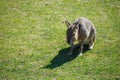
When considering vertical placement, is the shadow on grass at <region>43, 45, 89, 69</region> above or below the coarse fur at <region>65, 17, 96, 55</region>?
below

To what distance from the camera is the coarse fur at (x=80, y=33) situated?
511 inches

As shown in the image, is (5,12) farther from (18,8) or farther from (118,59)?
(118,59)

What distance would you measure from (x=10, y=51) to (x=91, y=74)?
13.2 ft

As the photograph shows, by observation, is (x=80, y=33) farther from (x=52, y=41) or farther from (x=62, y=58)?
(x=52, y=41)

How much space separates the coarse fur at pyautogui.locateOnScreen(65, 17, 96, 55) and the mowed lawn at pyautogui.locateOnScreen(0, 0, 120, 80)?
440 millimetres

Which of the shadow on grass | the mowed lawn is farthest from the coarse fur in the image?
the mowed lawn

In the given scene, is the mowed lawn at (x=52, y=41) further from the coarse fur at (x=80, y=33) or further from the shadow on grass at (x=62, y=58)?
the coarse fur at (x=80, y=33)

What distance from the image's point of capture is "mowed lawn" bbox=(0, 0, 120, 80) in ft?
41.2

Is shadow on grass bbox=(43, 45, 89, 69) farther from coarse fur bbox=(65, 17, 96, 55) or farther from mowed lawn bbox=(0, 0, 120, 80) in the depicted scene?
coarse fur bbox=(65, 17, 96, 55)

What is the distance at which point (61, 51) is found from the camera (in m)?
13.9

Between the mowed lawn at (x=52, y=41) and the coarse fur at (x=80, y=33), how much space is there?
440 mm

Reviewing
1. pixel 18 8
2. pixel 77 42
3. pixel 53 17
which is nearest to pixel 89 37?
pixel 77 42

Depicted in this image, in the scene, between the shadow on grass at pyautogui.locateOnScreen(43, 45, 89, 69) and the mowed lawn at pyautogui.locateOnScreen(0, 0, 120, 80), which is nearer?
the mowed lawn at pyautogui.locateOnScreen(0, 0, 120, 80)

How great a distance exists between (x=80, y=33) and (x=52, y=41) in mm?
1805
